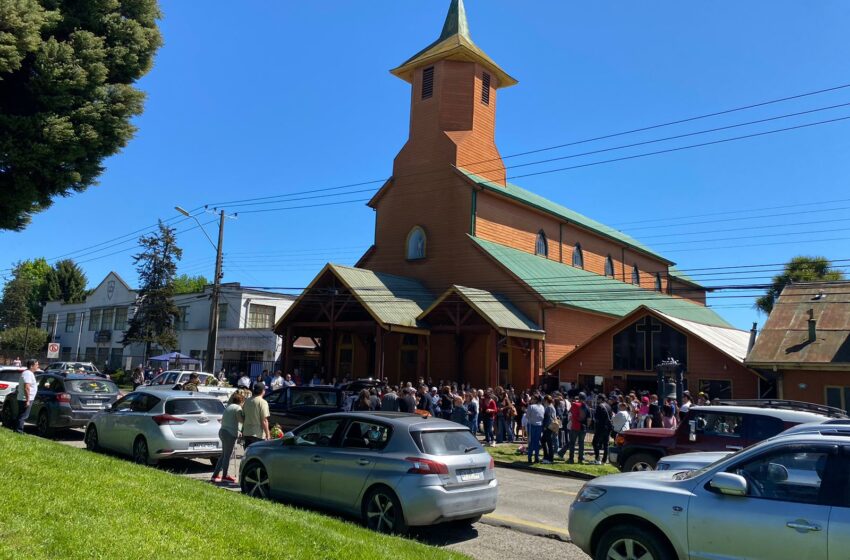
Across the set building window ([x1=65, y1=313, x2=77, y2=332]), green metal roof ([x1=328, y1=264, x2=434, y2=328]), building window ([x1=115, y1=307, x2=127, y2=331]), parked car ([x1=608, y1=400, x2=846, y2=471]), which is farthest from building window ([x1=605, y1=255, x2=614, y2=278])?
building window ([x1=65, y1=313, x2=77, y2=332])

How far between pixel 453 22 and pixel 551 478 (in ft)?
Answer: 106

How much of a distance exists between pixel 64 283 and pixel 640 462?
95.5m

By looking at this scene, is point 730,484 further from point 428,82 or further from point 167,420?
point 428,82

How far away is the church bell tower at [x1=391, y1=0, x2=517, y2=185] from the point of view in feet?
115

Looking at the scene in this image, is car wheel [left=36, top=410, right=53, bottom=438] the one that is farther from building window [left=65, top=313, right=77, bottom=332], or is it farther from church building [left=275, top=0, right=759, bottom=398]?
building window [left=65, top=313, right=77, bottom=332]

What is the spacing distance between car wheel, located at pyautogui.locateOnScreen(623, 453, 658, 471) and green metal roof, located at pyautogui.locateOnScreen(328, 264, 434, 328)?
51.6 ft

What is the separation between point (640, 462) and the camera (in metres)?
12.0

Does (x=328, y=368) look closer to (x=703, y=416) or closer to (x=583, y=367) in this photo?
(x=583, y=367)

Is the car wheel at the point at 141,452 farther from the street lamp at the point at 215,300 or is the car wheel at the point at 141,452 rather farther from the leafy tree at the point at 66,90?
the street lamp at the point at 215,300

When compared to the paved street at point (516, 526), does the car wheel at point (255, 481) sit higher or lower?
higher

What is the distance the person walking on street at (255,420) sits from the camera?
10.9 metres

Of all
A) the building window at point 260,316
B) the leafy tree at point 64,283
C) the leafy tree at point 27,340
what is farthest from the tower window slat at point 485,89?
the leafy tree at point 64,283

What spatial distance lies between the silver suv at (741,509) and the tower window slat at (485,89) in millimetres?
33246

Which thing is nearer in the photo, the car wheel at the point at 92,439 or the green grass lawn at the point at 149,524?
the green grass lawn at the point at 149,524
